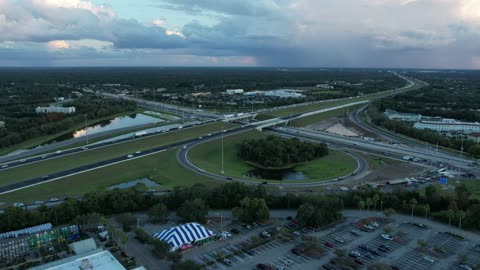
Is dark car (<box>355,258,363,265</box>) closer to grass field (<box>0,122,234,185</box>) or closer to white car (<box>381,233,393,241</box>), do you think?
white car (<box>381,233,393,241</box>)

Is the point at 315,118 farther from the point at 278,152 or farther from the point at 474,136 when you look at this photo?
the point at 278,152

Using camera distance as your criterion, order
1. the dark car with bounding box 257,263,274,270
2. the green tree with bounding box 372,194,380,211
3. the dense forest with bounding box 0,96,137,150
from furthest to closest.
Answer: the dense forest with bounding box 0,96,137,150
the green tree with bounding box 372,194,380,211
the dark car with bounding box 257,263,274,270

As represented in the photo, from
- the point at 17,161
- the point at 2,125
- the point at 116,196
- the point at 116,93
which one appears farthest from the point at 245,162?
the point at 116,93

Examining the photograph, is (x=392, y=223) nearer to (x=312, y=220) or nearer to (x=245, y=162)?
(x=312, y=220)

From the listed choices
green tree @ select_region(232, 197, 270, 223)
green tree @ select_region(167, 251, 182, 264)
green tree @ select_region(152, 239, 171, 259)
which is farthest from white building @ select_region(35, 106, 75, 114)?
green tree @ select_region(167, 251, 182, 264)

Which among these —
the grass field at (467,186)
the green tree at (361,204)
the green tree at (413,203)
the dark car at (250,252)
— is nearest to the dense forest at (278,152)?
the grass field at (467,186)

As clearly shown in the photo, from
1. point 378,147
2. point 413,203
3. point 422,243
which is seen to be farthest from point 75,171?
point 378,147
